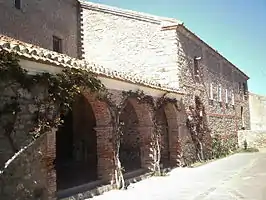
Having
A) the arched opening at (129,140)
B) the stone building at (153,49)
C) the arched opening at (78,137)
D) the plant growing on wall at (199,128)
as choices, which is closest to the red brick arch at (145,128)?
the arched opening at (129,140)

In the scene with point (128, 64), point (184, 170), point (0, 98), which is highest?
point (128, 64)

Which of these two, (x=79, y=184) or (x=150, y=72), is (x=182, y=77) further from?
(x=79, y=184)

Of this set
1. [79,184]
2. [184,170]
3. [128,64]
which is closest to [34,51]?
[79,184]

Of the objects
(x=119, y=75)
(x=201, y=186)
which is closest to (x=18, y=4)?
(x=119, y=75)

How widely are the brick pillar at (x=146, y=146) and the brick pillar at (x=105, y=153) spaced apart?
2667 mm

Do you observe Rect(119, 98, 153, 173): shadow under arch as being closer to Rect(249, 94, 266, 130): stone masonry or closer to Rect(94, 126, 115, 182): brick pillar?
Rect(94, 126, 115, 182): brick pillar

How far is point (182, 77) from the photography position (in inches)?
610

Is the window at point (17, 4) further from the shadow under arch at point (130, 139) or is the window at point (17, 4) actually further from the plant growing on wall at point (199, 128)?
the plant growing on wall at point (199, 128)

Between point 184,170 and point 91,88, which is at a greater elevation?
point 91,88

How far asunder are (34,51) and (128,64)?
9.37m

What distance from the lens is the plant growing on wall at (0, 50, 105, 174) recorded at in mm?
6195

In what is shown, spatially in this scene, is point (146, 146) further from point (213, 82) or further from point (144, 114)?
point (213, 82)

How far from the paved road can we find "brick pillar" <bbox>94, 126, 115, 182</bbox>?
74 centimetres

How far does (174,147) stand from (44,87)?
8.46m
